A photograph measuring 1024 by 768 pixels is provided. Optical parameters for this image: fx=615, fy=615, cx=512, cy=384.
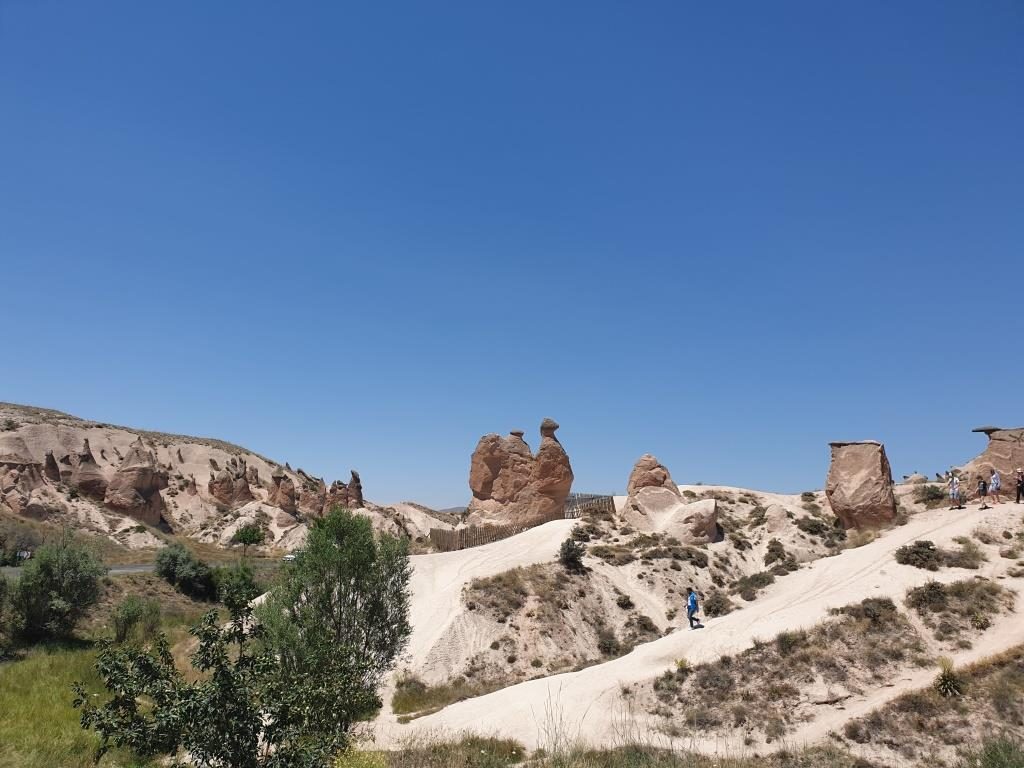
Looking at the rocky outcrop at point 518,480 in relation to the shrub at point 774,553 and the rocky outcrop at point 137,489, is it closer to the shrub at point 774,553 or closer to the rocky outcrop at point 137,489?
the shrub at point 774,553

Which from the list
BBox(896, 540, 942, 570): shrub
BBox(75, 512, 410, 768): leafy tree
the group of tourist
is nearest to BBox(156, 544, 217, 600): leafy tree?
BBox(75, 512, 410, 768): leafy tree

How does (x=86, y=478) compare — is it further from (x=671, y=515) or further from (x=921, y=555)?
(x=921, y=555)

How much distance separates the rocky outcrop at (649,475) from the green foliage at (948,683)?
18335 mm

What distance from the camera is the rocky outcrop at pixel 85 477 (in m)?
50.8

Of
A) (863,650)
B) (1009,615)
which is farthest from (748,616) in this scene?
(1009,615)

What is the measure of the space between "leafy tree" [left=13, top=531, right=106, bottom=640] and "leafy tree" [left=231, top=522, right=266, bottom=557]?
2457 cm

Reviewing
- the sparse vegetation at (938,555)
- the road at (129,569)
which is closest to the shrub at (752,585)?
the sparse vegetation at (938,555)

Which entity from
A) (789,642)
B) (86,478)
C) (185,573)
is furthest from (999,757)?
(86,478)

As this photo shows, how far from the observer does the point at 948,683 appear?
14180 mm

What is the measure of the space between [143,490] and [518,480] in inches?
1428

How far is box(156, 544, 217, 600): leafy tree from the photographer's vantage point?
109 ft

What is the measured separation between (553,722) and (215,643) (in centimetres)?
1135

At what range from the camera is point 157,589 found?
104 feet

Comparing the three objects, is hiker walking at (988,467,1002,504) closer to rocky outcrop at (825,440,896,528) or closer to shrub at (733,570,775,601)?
rocky outcrop at (825,440,896,528)
